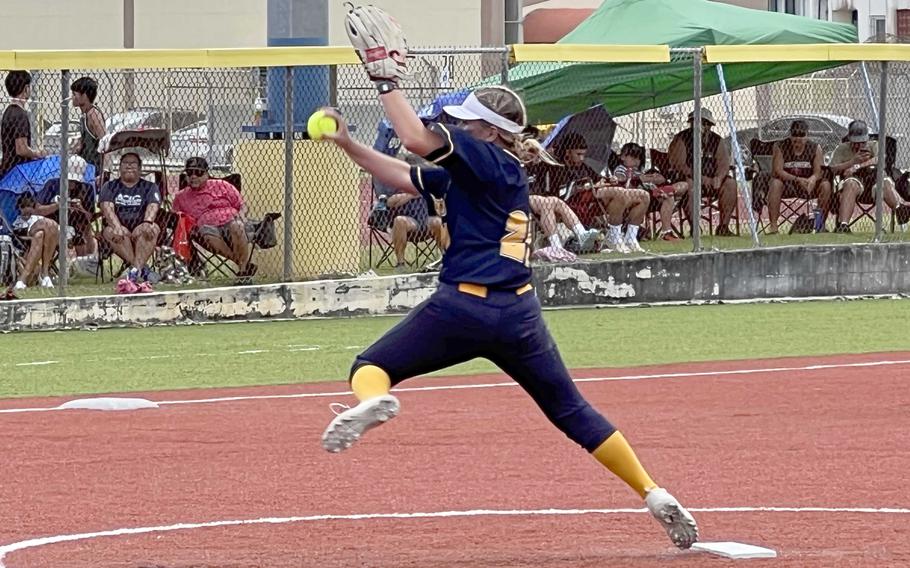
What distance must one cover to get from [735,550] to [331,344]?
332 inches

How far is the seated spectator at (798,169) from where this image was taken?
21.1 metres

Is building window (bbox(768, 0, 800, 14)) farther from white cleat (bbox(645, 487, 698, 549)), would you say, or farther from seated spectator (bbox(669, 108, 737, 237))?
white cleat (bbox(645, 487, 698, 549))

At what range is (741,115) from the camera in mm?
22516

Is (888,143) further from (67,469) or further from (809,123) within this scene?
(67,469)

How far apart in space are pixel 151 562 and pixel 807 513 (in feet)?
9.43

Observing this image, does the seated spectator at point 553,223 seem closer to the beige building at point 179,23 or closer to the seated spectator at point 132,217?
the seated spectator at point 132,217

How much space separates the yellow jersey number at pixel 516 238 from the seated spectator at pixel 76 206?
1066 centimetres

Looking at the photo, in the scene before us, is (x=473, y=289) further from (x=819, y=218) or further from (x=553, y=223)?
(x=819, y=218)

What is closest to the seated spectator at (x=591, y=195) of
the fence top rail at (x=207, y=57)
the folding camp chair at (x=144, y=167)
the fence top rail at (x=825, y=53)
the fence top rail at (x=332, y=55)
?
the fence top rail at (x=332, y=55)

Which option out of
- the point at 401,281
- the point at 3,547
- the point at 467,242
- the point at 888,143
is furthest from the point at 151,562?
A: the point at 888,143

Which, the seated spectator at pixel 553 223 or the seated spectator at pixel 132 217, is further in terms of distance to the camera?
the seated spectator at pixel 553 223

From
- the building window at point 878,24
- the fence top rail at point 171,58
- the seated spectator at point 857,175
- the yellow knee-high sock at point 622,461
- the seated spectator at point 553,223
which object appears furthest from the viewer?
the building window at point 878,24

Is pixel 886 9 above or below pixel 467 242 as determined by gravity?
above

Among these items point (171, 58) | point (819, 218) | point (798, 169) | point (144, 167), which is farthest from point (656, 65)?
point (171, 58)
